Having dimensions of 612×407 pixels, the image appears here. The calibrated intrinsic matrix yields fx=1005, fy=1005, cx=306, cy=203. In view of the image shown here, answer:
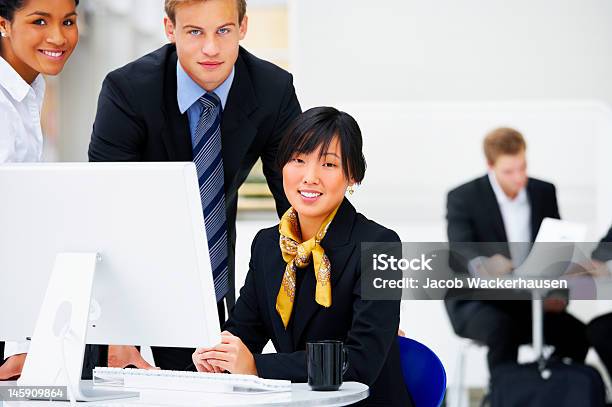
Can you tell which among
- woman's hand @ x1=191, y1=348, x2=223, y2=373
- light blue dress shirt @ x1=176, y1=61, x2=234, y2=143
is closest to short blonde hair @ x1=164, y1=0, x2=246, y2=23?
light blue dress shirt @ x1=176, y1=61, x2=234, y2=143

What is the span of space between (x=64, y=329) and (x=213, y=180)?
888 mm

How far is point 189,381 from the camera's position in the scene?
1.49m

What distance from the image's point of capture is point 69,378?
1.41 metres

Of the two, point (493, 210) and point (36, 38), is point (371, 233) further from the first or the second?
point (493, 210)

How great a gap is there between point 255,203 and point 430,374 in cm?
290

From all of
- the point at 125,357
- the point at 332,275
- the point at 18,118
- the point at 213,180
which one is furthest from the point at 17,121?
the point at 332,275

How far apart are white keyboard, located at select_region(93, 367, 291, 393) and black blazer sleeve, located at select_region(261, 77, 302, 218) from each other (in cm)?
80

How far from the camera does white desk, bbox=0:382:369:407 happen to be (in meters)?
1.38

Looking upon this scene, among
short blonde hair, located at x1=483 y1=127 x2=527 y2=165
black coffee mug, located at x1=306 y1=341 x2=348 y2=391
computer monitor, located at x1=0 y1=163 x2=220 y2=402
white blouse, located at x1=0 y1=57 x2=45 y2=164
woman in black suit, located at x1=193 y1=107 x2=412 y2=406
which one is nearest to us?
computer monitor, located at x1=0 y1=163 x2=220 y2=402

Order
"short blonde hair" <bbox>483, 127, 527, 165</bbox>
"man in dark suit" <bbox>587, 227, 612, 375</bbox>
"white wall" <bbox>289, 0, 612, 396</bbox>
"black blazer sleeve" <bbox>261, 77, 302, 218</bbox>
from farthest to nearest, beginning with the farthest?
1. "white wall" <bbox>289, 0, 612, 396</bbox>
2. "short blonde hair" <bbox>483, 127, 527, 165</bbox>
3. "man in dark suit" <bbox>587, 227, 612, 375</bbox>
4. "black blazer sleeve" <bbox>261, 77, 302, 218</bbox>

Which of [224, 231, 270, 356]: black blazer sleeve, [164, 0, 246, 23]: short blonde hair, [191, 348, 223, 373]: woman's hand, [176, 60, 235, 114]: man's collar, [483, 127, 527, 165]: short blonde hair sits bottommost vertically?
[191, 348, 223, 373]: woman's hand

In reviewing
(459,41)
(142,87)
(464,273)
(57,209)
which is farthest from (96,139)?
(459,41)

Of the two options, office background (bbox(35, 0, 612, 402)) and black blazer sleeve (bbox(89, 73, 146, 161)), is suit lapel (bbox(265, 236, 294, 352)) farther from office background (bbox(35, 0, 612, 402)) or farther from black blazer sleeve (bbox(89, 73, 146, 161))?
office background (bbox(35, 0, 612, 402))

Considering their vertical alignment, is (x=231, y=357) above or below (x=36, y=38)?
below
